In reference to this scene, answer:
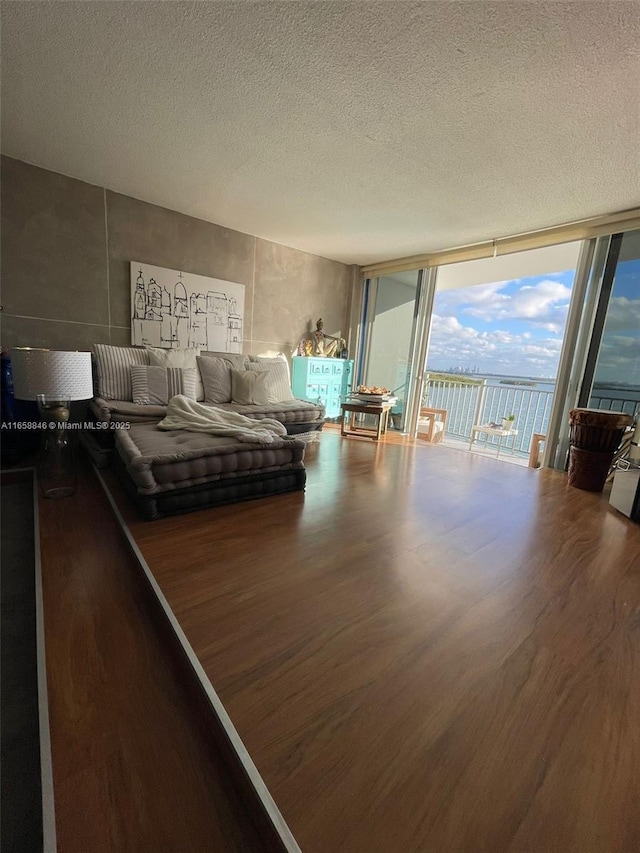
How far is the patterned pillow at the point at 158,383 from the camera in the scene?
128 inches

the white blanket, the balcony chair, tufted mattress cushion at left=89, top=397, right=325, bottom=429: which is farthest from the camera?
the balcony chair

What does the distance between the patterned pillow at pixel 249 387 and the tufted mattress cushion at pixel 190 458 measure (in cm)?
129

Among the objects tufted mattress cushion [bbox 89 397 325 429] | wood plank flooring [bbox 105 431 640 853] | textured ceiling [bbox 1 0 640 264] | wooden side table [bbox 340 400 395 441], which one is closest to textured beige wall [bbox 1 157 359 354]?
textured ceiling [bbox 1 0 640 264]

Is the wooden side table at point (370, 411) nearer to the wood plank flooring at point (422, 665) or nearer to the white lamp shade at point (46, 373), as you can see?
the wood plank flooring at point (422, 665)

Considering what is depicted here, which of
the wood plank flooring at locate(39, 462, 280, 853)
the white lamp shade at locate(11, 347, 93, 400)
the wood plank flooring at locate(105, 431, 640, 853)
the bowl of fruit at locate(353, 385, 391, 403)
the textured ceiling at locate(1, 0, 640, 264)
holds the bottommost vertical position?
the wood plank flooring at locate(39, 462, 280, 853)

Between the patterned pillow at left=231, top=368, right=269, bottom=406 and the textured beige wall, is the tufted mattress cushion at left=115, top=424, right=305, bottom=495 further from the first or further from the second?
the textured beige wall

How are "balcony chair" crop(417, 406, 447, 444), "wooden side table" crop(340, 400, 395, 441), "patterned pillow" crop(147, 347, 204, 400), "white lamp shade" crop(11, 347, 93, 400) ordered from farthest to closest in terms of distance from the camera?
"balcony chair" crop(417, 406, 447, 444) < "wooden side table" crop(340, 400, 395, 441) < "patterned pillow" crop(147, 347, 204, 400) < "white lamp shade" crop(11, 347, 93, 400)

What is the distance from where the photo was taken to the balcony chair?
5215 mm

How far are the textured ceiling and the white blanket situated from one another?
187 centimetres

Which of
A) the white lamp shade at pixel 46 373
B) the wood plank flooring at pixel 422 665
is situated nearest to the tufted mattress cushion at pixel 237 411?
the white lamp shade at pixel 46 373

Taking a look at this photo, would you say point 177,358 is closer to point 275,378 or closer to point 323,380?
point 275,378

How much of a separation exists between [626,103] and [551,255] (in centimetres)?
255

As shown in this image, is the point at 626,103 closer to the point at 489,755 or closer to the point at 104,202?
the point at 489,755

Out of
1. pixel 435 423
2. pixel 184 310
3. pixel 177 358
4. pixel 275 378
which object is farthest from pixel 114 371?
pixel 435 423
